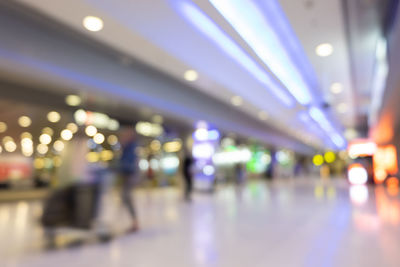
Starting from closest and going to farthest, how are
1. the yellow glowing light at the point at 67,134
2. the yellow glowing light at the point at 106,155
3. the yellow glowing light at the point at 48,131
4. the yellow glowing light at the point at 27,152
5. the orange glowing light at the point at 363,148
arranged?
the yellow glowing light at the point at 67,134, the yellow glowing light at the point at 48,131, the yellow glowing light at the point at 27,152, the yellow glowing light at the point at 106,155, the orange glowing light at the point at 363,148

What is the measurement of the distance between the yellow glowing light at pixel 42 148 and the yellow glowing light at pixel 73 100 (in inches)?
100

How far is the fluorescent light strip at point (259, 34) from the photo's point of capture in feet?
7.89

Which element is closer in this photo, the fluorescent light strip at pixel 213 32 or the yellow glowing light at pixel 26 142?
the fluorescent light strip at pixel 213 32

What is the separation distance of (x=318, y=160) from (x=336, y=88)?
2479 centimetres

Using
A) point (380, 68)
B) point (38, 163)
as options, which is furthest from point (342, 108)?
point (38, 163)

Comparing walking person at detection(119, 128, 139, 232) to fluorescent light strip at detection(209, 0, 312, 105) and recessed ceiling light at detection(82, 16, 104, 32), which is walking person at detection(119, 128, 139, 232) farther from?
fluorescent light strip at detection(209, 0, 312, 105)

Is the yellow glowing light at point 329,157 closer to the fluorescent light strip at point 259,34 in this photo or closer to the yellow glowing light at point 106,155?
the yellow glowing light at point 106,155

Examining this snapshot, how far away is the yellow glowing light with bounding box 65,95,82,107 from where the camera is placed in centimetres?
564

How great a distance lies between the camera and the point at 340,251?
239 cm

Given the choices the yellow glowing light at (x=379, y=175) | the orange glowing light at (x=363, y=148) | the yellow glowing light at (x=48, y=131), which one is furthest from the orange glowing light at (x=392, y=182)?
the yellow glowing light at (x=48, y=131)

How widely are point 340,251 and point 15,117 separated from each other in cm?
724

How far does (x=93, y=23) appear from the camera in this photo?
3.48m

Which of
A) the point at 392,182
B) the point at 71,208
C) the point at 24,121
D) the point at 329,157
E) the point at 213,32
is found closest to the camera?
the point at 71,208

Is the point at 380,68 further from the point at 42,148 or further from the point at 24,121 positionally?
the point at 42,148
